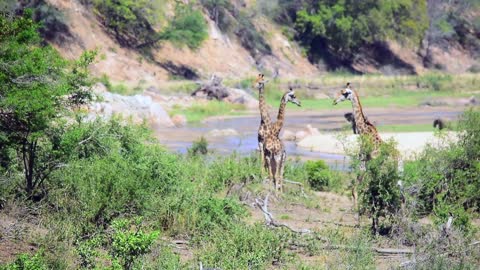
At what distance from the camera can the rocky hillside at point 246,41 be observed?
2254 inches

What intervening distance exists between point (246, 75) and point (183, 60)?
5.23 m

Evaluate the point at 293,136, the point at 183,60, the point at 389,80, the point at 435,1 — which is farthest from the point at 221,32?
the point at 293,136

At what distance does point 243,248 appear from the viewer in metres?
11.6

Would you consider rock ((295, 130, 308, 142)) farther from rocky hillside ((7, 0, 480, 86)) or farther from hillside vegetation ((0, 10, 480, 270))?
rocky hillside ((7, 0, 480, 86))

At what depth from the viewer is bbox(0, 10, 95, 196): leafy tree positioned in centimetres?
1242

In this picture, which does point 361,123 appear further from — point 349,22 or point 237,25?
point 349,22

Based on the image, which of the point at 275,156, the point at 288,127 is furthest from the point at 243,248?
the point at 288,127

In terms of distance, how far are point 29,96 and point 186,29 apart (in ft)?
163

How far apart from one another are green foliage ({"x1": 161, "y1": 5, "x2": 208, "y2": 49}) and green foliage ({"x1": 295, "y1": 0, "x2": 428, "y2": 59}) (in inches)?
601

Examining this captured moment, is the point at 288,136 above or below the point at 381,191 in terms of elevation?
below

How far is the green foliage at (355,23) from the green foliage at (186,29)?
1527 centimetres

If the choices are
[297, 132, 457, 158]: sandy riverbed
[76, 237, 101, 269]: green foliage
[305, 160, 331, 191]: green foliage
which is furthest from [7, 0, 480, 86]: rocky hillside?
[76, 237, 101, 269]: green foliage

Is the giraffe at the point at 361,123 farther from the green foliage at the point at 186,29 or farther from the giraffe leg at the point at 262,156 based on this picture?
the green foliage at the point at 186,29

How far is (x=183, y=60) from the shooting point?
6250 cm
